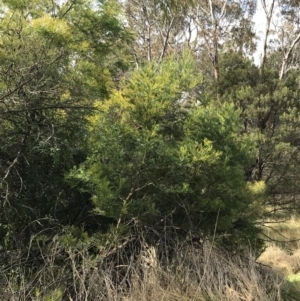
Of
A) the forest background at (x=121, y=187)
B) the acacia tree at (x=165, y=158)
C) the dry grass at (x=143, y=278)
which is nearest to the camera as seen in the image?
the dry grass at (x=143, y=278)

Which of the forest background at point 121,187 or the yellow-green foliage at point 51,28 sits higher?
the yellow-green foliage at point 51,28

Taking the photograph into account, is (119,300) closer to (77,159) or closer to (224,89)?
(77,159)

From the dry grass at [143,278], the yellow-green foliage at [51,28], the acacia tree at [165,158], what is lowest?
the dry grass at [143,278]

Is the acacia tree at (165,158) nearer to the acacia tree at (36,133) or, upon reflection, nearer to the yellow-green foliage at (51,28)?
the acacia tree at (36,133)

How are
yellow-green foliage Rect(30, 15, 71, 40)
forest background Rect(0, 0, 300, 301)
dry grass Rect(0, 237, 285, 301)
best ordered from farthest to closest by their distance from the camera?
yellow-green foliage Rect(30, 15, 71, 40) → forest background Rect(0, 0, 300, 301) → dry grass Rect(0, 237, 285, 301)

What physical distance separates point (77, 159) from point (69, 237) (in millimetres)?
1017

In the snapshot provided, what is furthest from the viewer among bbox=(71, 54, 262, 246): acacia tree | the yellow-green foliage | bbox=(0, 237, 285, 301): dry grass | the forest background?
the yellow-green foliage

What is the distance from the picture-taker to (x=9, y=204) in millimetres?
4492

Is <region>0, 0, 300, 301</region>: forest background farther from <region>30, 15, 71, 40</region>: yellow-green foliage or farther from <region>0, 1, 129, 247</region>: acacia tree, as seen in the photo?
<region>30, 15, 71, 40</region>: yellow-green foliage

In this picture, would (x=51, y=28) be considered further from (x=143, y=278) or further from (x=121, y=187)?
(x=143, y=278)

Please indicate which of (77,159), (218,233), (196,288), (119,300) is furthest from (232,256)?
(77,159)

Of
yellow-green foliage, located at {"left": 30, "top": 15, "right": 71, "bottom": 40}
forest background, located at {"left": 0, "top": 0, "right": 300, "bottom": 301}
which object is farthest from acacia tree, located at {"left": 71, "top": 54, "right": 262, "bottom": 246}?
yellow-green foliage, located at {"left": 30, "top": 15, "right": 71, "bottom": 40}

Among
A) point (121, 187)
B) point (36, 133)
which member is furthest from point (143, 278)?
point (36, 133)

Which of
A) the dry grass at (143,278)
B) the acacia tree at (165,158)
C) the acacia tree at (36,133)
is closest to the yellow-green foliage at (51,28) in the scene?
the acacia tree at (36,133)
